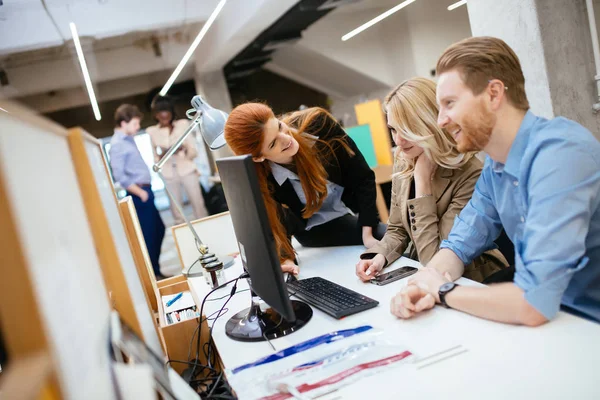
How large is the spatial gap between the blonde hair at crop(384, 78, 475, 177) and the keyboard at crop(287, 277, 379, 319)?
51 centimetres

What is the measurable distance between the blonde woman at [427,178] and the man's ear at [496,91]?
43 cm

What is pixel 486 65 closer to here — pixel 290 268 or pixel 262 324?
pixel 262 324

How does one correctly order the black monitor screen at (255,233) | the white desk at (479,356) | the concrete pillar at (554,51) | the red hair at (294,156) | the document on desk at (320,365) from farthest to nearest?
the concrete pillar at (554,51) → the red hair at (294,156) → the black monitor screen at (255,233) → the document on desk at (320,365) → the white desk at (479,356)

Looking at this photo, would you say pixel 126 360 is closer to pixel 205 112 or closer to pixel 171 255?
pixel 205 112

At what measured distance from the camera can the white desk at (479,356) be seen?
0.79 m

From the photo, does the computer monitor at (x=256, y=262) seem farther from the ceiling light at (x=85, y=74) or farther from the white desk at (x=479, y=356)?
the ceiling light at (x=85, y=74)

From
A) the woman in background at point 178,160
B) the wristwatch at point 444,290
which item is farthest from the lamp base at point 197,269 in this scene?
the woman in background at point 178,160

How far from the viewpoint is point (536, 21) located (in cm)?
266

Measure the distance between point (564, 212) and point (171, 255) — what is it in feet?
20.2

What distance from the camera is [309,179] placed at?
1882mm

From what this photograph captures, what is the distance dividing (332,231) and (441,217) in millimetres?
555

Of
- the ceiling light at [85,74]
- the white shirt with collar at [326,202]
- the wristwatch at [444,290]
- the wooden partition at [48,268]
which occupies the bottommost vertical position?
the wristwatch at [444,290]

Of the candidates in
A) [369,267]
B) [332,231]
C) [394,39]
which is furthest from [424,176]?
[394,39]

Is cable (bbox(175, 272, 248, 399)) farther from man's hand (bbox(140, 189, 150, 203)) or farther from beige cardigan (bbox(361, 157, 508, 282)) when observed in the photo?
man's hand (bbox(140, 189, 150, 203))
